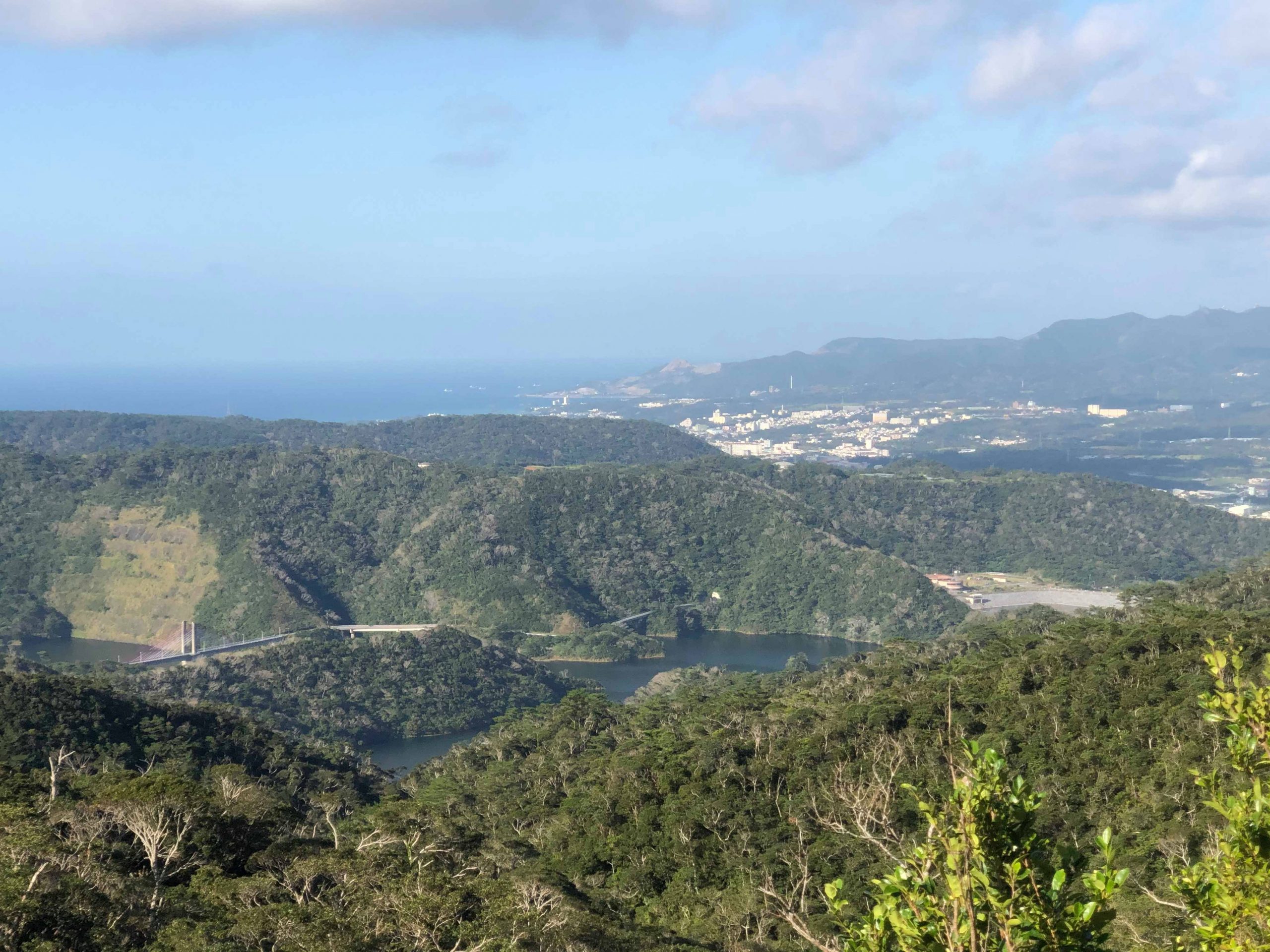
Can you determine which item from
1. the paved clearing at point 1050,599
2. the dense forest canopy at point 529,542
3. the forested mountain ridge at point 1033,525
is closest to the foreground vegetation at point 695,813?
the paved clearing at point 1050,599

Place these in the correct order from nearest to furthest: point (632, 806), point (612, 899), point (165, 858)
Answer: point (165, 858), point (612, 899), point (632, 806)

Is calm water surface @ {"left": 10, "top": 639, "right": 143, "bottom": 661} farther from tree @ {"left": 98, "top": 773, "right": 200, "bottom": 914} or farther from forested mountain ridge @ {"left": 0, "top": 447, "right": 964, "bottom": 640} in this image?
tree @ {"left": 98, "top": 773, "right": 200, "bottom": 914}

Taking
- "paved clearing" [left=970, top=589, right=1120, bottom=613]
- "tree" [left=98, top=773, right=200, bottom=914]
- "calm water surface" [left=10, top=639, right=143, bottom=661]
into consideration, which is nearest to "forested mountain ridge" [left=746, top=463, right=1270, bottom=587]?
"paved clearing" [left=970, top=589, right=1120, bottom=613]

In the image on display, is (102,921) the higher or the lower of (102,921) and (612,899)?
the higher

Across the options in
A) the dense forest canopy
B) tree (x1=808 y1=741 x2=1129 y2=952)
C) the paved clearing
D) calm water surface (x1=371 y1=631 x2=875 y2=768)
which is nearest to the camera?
tree (x1=808 y1=741 x2=1129 y2=952)

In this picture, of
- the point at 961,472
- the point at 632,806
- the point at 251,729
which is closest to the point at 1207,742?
the point at 632,806

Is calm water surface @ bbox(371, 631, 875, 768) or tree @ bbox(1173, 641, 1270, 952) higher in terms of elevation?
tree @ bbox(1173, 641, 1270, 952)

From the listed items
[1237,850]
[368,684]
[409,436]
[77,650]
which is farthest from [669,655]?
[409,436]

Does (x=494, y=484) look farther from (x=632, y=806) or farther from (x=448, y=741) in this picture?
(x=632, y=806)
